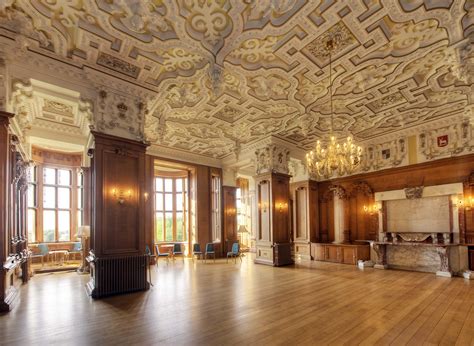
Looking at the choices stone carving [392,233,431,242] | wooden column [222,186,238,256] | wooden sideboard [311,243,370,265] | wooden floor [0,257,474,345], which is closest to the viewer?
wooden floor [0,257,474,345]

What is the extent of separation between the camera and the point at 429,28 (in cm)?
496

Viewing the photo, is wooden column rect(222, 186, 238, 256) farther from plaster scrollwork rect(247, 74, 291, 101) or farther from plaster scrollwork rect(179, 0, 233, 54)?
plaster scrollwork rect(179, 0, 233, 54)

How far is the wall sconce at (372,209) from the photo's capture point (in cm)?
1054

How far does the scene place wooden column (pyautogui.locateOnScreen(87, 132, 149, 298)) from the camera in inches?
229

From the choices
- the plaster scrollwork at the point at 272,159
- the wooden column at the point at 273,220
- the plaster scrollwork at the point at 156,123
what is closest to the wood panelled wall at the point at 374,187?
the wooden column at the point at 273,220

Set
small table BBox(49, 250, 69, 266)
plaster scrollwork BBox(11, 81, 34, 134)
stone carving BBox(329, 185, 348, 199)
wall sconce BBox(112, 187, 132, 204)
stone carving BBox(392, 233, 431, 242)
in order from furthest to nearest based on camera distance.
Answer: stone carving BBox(329, 185, 348, 199)
small table BBox(49, 250, 69, 266)
stone carving BBox(392, 233, 431, 242)
wall sconce BBox(112, 187, 132, 204)
plaster scrollwork BBox(11, 81, 34, 134)

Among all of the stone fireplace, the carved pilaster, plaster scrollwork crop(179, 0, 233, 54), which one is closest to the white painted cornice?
plaster scrollwork crop(179, 0, 233, 54)

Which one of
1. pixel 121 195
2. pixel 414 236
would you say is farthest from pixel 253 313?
pixel 414 236

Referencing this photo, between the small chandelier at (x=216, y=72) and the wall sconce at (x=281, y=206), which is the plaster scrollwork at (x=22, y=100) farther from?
the wall sconce at (x=281, y=206)

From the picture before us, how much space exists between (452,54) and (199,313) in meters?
6.62

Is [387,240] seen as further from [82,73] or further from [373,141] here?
[82,73]

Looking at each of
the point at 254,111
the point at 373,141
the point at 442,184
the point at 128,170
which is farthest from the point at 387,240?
the point at 128,170

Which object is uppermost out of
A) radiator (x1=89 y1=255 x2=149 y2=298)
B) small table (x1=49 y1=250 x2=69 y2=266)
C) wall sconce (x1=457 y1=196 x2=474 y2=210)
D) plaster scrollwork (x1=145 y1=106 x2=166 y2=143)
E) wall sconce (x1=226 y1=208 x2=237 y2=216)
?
plaster scrollwork (x1=145 y1=106 x2=166 y2=143)

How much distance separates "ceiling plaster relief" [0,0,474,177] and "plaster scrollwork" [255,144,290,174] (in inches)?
72.6
